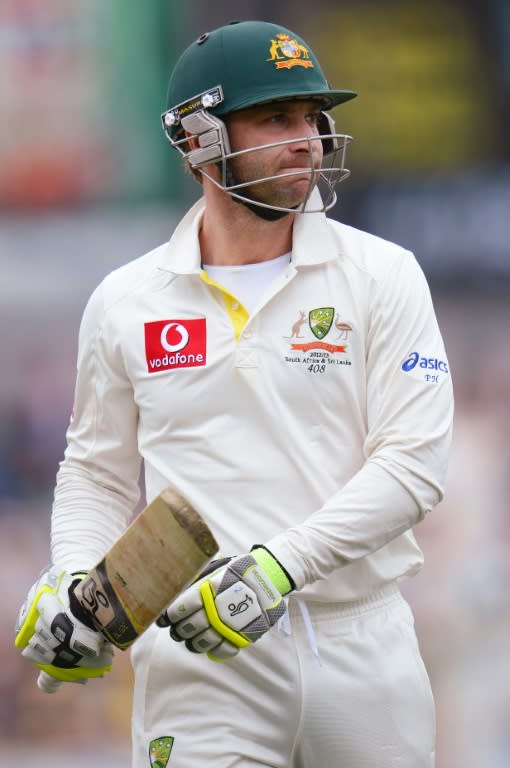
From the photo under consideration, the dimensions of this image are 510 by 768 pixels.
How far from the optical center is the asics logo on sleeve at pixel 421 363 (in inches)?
127

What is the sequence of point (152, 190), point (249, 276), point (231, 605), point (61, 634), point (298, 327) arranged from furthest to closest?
point (152, 190) → point (249, 276) → point (298, 327) → point (61, 634) → point (231, 605)

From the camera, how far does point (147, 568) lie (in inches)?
118

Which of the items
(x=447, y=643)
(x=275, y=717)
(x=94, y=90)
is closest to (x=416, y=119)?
(x=94, y=90)

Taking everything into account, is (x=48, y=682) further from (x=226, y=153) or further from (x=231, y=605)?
(x=226, y=153)

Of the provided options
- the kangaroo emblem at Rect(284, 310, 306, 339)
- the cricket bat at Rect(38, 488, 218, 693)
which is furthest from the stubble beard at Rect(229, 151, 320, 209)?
the cricket bat at Rect(38, 488, 218, 693)

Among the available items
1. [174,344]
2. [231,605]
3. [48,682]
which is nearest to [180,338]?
[174,344]

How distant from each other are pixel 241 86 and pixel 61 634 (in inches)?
47.7

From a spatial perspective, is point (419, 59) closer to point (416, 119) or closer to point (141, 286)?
point (416, 119)

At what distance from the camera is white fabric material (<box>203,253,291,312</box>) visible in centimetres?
338

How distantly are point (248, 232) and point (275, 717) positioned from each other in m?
1.04

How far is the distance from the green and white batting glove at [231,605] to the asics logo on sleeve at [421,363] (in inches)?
19.8

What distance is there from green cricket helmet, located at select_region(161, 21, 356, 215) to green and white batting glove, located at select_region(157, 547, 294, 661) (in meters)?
0.80

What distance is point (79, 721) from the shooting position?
7.30m

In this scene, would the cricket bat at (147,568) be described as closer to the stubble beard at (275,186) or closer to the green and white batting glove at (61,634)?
the green and white batting glove at (61,634)
